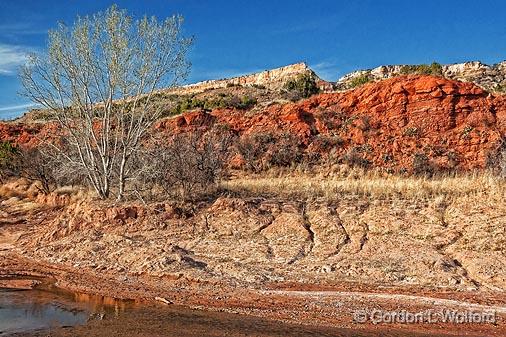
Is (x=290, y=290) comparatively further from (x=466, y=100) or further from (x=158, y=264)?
(x=466, y=100)

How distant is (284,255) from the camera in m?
12.9

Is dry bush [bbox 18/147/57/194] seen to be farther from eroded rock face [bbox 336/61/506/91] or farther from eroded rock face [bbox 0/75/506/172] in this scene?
eroded rock face [bbox 336/61/506/91]

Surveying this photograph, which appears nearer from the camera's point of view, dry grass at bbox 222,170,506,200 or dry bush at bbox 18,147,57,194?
dry grass at bbox 222,170,506,200

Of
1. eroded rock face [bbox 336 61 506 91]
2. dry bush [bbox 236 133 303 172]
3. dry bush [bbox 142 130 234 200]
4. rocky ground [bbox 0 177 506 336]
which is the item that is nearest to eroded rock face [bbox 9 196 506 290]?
rocky ground [bbox 0 177 506 336]

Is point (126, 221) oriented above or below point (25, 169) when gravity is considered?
below

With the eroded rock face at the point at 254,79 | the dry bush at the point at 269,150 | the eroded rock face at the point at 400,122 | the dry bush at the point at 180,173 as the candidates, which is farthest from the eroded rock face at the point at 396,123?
the eroded rock face at the point at 254,79

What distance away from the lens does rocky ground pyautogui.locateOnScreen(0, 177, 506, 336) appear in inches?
384

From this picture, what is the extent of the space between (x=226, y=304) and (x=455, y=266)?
214 inches

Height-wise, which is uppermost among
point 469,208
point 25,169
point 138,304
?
point 25,169

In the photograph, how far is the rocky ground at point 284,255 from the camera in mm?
9766

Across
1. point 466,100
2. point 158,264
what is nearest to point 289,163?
point 466,100

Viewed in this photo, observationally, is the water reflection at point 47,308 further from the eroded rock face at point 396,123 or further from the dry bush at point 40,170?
the eroded rock face at point 396,123

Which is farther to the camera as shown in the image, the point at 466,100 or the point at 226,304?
the point at 466,100

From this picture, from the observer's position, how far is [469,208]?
13969 millimetres
